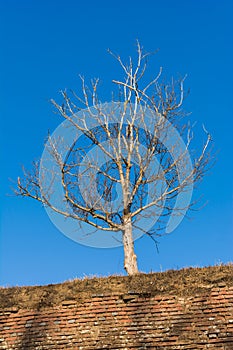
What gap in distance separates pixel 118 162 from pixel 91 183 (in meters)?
1.11

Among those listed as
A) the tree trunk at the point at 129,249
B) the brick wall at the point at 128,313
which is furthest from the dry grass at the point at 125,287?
the tree trunk at the point at 129,249

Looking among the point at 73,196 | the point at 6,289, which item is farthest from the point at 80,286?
the point at 73,196

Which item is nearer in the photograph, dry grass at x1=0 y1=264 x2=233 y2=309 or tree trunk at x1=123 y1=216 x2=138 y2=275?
dry grass at x1=0 y1=264 x2=233 y2=309

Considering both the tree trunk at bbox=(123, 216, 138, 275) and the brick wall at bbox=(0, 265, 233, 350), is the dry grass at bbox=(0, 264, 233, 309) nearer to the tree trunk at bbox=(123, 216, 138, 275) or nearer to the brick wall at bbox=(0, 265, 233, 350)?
the brick wall at bbox=(0, 265, 233, 350)

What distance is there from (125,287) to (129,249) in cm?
322

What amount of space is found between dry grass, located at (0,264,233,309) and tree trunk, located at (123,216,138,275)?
2064mm

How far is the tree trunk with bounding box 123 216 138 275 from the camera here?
15.2m

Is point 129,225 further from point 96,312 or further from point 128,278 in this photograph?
point 96,312

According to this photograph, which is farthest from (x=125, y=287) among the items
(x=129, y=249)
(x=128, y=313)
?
(x=129, y=249)

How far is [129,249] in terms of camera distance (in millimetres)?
15461

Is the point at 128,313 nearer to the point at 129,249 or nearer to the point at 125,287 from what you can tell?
the point at 125,287

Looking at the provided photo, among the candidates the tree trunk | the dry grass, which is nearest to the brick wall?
the dry grass

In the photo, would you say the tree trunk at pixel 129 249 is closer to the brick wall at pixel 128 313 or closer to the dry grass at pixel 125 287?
the dry grass at pixel 125 287

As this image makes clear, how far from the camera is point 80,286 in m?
12.7
